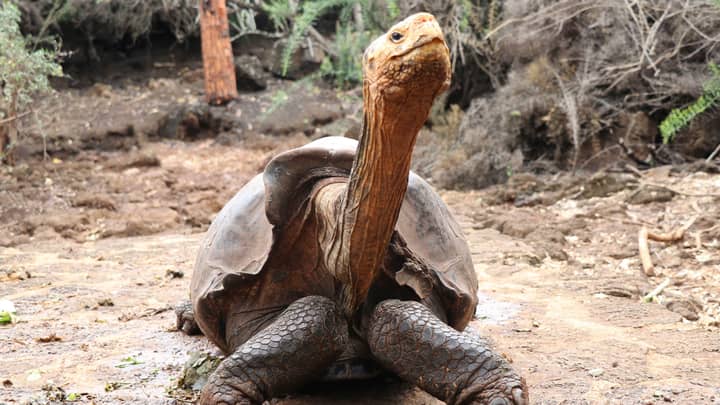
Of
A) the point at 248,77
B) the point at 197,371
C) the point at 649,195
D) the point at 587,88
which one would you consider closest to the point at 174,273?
the point at 197,371

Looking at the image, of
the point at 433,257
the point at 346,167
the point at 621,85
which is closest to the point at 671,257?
the point at 433,257

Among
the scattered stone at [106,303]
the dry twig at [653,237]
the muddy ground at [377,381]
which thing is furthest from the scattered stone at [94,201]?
the dry twig at [653,237]

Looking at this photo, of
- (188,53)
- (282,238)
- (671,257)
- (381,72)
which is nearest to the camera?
(381,72)

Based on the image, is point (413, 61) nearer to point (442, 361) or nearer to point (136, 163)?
point (442, 361)

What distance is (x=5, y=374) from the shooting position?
2521 millimetres

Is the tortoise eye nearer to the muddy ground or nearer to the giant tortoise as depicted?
the giant tortoise

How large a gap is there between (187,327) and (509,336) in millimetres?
1286

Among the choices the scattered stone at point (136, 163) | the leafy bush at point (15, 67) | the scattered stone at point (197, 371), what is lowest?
the scattered stone at point (136, 163)

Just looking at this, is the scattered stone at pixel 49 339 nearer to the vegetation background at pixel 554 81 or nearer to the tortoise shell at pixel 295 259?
the tortoise shell at pixel 295 259

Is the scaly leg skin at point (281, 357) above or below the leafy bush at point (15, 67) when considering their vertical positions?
below

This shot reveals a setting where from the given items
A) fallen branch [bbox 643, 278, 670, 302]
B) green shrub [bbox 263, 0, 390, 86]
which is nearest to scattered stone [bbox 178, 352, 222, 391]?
fallen branch [bbox 643, 278, 670, 302]

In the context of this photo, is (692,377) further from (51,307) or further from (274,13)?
(274,13)

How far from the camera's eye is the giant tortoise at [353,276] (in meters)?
1.61

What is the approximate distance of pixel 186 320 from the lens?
10.0 ft
